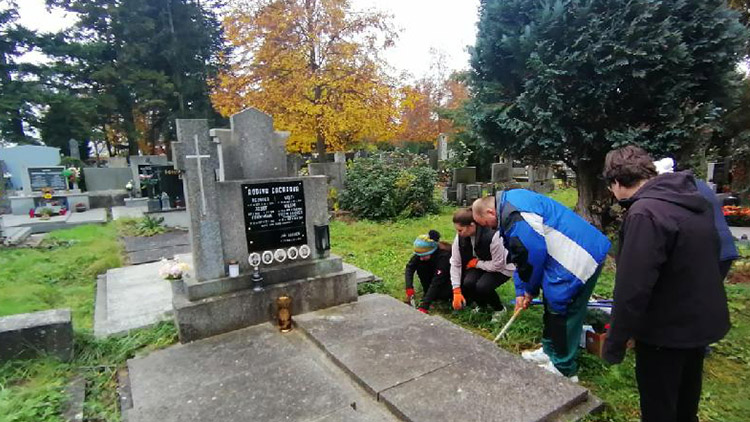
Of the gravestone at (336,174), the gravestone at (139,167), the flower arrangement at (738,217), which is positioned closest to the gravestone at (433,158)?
the gravestone at (336,174)

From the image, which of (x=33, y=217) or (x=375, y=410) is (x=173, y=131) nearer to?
(x=33, y=217)

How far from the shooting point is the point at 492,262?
399 cm

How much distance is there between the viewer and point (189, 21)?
25297 mm

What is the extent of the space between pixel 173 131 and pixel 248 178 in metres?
25.9

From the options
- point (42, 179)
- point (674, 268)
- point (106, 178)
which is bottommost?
point (674, 268)

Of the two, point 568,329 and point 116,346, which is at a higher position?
point 568,329

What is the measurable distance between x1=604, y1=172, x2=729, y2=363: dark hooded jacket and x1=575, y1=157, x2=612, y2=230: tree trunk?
13.6ft

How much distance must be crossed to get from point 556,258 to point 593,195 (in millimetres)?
3600

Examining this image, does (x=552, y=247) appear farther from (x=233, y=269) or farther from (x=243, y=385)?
(x=233, y=269)

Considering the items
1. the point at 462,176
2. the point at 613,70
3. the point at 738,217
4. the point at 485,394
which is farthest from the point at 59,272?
the point at 738,217

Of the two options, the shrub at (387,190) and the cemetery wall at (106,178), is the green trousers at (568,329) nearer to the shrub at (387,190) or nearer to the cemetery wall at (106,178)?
the shrub at (387,190)

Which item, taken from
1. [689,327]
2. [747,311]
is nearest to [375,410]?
[689,327]

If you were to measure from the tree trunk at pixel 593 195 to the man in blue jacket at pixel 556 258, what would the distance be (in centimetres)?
323

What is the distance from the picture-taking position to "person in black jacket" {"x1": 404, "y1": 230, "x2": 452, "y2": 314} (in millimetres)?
4273
